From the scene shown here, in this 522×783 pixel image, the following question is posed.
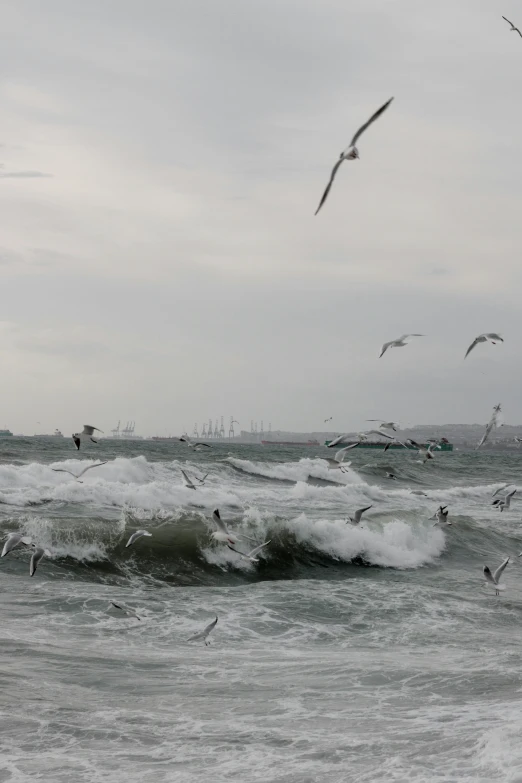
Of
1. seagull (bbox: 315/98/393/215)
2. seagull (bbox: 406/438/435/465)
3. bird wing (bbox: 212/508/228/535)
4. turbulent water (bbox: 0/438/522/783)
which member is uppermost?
seagull (bbox: 315/98/393/215)

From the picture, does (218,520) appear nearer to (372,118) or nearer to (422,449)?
(422,449)

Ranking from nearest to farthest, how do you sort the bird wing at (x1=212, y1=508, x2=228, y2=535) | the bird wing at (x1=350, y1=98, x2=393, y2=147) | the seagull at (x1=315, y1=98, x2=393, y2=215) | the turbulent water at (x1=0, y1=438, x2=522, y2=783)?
1. the turbulent water at (x1=0, y1=438, x2=522, y2=783)
2. the seagull at (x1=315, y1=98, x2=393, y2=215)
3. the bird wing at (x1=350, y1=98, x2=393, y2=147)
4. the bird wing at (x1=212, y1=508, x2=228, y2=535)

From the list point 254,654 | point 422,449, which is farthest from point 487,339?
point 254,654

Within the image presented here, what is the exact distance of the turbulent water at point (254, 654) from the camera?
7414mm

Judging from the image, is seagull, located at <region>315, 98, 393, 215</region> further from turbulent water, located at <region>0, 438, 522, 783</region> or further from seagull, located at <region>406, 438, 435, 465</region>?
seagull, located at <region>406, 438, 435, 465</region>

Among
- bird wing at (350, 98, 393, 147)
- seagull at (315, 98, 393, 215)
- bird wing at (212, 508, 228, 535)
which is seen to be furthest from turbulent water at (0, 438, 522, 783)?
bird wing at (350, 98, 393, 147)

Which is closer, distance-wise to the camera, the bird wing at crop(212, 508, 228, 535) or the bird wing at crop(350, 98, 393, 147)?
the bird wing at crop(350, 98, 393, 147)

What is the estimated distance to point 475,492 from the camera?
4316 cm

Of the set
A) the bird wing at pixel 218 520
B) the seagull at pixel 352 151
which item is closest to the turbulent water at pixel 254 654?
the bird wing at pixel 218 520

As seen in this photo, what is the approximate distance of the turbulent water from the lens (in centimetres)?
741

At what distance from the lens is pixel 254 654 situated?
36.4 feet

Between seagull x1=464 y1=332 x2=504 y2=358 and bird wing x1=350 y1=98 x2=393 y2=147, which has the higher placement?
bird wing x1=350 y1=98 x2=393 y2=147

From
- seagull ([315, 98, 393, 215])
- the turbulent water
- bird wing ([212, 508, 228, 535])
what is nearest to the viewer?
the turbulent water

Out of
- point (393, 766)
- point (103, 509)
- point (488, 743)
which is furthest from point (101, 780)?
point (103, 509)
